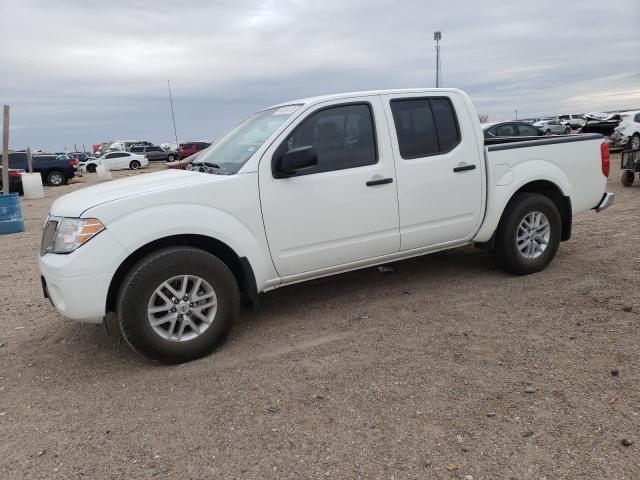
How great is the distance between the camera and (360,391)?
3143mm

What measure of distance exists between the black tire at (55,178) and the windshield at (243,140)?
21.9m

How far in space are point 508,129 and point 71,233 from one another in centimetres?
1427

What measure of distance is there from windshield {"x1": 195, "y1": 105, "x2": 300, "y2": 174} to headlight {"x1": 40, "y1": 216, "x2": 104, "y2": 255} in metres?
1.06

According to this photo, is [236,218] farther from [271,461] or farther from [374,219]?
[271,461]

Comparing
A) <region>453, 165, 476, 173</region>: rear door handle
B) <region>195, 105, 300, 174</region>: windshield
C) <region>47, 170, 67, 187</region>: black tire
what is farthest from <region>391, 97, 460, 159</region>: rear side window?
<region>47, 170, 67, 187</region>: black tire

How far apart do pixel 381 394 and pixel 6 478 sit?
202 cm

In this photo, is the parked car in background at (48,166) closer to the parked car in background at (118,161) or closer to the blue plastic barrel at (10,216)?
the parked car in background at (118,161)

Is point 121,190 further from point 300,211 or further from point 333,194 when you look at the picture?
point 333,194

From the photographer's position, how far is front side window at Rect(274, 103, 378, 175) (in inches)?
160

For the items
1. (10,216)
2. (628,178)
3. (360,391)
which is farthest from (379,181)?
(628,178)

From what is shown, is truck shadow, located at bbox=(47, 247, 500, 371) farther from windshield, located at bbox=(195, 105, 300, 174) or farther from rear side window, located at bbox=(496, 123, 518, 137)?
rear side window, located at bbox=(496, 123, 518, 137)

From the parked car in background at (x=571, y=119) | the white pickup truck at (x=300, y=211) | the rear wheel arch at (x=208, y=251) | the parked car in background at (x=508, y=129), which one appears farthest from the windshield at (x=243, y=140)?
the parked car in background at (x=571, y=119)

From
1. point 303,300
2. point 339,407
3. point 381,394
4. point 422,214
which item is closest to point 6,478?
point 339,407

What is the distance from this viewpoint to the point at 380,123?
4320mm
